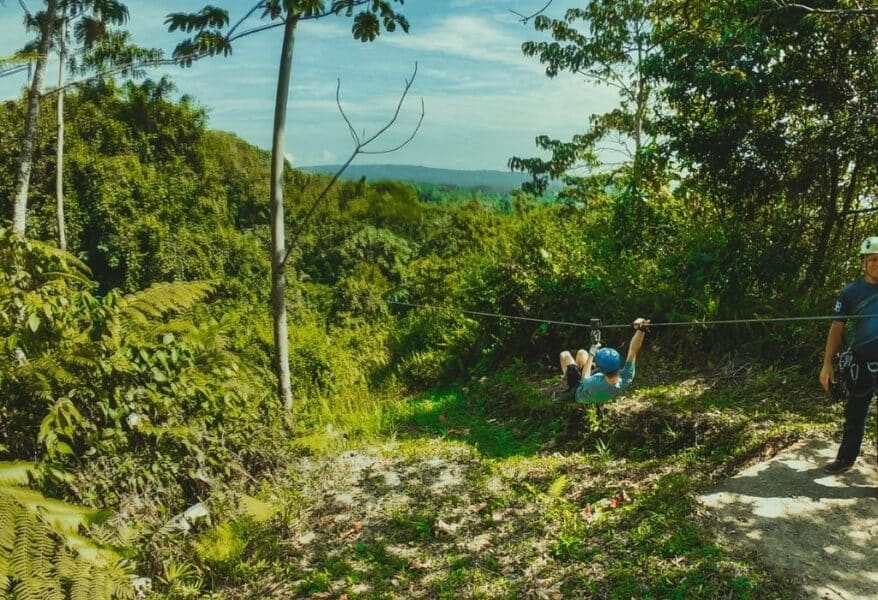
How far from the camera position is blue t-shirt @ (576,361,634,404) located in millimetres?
5121

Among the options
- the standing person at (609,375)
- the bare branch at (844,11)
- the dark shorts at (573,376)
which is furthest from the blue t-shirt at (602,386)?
the bare branch at (844,11)

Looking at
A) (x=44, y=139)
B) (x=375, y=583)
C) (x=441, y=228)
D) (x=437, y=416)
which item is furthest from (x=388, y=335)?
(x=44, y=139)

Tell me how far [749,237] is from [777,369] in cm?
163

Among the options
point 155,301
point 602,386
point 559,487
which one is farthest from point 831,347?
point 155,301

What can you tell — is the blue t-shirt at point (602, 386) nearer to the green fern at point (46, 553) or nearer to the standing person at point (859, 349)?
the standing person at point (859, 349)

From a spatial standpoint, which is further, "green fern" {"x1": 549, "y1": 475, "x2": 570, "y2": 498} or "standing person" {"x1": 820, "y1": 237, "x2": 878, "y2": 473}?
"green fern" {"x1": 549, "y1": 475, "x2": 570, "y2": 498}

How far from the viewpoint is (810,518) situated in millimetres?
4074

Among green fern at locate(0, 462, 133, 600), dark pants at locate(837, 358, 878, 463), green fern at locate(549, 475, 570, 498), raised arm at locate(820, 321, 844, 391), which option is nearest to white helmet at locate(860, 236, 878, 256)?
raised arm at locate(820, 321, 844, 391)

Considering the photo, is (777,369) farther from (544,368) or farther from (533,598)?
(533,598)

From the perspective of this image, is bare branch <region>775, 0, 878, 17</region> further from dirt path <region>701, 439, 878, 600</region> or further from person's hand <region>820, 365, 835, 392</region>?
dirt path <region>701, 439, 878, 600</region>

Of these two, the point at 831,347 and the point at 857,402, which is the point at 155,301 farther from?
the point at 857,402

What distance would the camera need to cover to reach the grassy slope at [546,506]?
155 inches

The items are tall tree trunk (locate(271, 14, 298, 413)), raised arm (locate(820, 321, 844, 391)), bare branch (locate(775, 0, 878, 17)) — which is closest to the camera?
raised arm (locate(820, 321, 844, 391))

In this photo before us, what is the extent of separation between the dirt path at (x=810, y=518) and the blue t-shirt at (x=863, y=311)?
1.05 meters
